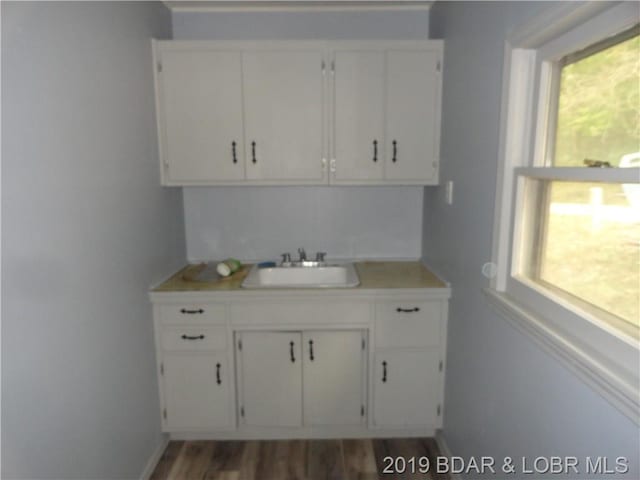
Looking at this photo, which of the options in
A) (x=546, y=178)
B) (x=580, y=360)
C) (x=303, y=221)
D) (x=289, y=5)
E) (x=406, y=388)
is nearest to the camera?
(x=580, y=360)

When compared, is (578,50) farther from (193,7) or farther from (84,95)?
(193,7)

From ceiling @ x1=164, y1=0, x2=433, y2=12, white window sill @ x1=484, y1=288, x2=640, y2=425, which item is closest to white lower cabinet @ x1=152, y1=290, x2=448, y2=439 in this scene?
white window sill @ x1=484, y1=288, x2=640, y2=425

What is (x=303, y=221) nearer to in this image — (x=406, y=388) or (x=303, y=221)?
(x=303, y=221)

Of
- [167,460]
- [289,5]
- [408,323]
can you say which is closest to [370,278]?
[408,323]

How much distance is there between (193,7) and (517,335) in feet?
7.89

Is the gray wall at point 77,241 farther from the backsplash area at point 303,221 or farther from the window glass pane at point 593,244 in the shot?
the window glass pane at point 593,244

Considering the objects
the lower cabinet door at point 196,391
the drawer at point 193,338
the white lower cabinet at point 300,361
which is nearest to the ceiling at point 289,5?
the white lower cabinet at point 300,361

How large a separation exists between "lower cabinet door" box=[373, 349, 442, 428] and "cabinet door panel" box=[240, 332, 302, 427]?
432mm

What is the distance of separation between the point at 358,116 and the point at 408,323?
116cm

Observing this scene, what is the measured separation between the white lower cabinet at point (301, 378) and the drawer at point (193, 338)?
99 mm

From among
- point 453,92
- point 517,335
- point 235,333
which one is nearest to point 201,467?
point 235,333

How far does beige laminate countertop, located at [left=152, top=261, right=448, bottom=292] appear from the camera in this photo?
204 centimetres

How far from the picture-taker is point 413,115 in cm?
218

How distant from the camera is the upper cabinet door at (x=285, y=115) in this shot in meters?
2.12
